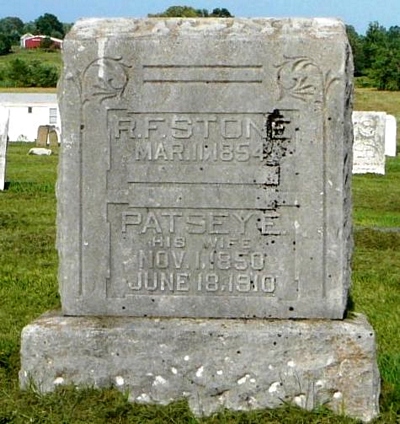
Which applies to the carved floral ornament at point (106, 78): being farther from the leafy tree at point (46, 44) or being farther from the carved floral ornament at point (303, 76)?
the leafy tree at point (46, 44)

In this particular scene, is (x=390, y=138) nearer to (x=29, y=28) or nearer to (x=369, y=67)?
(x=369, y=67)

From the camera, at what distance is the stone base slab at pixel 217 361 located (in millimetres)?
4562

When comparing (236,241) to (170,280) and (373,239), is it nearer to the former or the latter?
(170,280)

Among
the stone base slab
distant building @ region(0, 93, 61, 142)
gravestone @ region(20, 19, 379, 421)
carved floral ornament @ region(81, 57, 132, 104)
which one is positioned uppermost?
carved floral ornament @ region(81, 57, 132, 104)

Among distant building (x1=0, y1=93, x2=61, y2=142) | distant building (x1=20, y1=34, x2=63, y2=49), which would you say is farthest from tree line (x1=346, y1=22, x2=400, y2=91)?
distant building (x1=20, y1=34, x2=63, y2=49)

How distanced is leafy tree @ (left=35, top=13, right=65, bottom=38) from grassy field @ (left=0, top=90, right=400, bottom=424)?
83734mm

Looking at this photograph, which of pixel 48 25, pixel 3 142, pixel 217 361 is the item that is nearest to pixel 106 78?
pixel 217 361

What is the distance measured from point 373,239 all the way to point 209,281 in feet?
19.8

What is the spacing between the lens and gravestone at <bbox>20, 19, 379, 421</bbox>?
4570mm

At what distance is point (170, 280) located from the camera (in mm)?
4723

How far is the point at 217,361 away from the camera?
460 cm

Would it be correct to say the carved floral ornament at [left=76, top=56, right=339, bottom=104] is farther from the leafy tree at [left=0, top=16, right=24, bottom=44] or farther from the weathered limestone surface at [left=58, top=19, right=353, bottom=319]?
the leafy tree at [left=0, top=16, right=24, bottom=44]

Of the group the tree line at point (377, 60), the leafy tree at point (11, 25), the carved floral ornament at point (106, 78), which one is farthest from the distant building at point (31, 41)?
the carved floral ornament at point (106, 78)

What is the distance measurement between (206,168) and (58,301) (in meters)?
2.92
